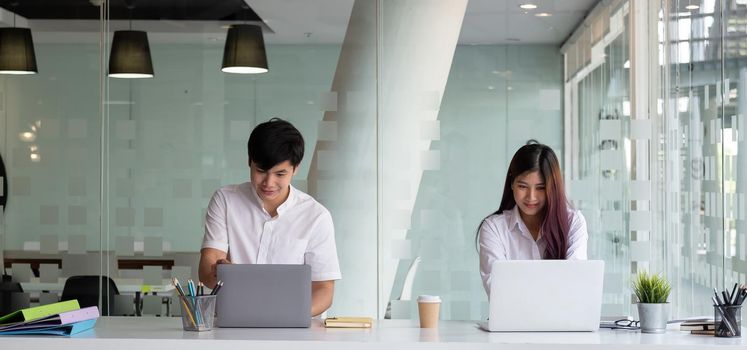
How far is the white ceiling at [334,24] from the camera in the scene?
4977mm

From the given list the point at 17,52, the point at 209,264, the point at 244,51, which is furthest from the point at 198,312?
the point at 17,52

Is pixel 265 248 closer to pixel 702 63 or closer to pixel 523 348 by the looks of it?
pixel 523 348

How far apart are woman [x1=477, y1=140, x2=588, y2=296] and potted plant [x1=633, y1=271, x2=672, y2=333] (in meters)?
0.46

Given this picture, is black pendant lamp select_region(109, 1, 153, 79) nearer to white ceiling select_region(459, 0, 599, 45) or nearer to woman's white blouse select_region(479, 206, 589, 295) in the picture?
white ceiling select_region(459, 0, 599, 45)

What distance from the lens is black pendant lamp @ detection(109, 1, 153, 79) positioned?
5043mm

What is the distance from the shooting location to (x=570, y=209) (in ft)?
12.2

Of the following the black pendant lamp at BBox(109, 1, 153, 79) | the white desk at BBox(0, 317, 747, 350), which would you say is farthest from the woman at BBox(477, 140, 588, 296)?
the black pendant lamp at BBox(109, 1, 153, 79)

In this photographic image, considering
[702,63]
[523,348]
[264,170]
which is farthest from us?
[702,63]

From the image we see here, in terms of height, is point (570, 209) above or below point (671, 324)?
above

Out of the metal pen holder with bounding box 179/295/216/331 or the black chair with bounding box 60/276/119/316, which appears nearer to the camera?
the metal pen holder with bounding box 179/295/216/331

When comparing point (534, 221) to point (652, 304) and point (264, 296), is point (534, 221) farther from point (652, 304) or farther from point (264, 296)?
point (264, 296)

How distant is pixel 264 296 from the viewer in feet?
10.2

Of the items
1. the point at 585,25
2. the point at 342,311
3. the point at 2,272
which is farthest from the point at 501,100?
the point at 2,272

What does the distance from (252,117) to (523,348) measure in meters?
2.54
